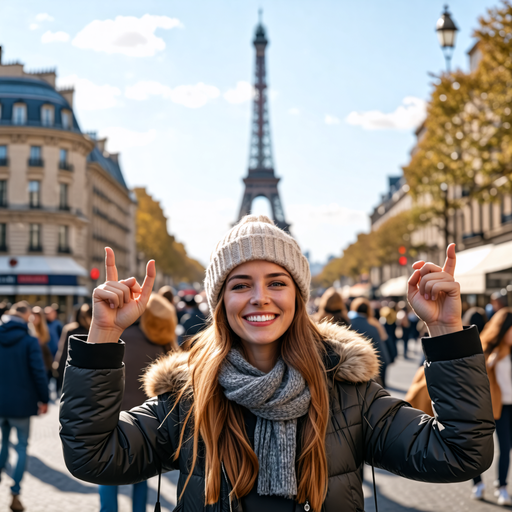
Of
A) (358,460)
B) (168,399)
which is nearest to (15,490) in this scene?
(168,399)

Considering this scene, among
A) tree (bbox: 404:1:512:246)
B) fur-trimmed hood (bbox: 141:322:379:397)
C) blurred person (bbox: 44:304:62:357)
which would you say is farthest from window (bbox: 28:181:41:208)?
fur-trimmed hood (bbox: 141:322:379:397)

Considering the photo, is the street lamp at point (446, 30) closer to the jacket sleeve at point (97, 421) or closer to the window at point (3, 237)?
the jacket sleeve at point (97, 421)

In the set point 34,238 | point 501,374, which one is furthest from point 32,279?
point 501,374

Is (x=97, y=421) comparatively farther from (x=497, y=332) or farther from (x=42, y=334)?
(x=42, y=334)

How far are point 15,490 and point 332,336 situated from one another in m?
4.64

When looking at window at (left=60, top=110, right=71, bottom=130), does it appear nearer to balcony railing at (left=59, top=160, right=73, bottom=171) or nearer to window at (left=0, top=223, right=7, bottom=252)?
balcony railing at (left=59, top=160, right=73, bottom=171)

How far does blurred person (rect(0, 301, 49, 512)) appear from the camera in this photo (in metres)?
6.62

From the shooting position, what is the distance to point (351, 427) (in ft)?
7.95

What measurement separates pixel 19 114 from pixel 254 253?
45.5 m

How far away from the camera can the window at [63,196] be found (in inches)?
1784

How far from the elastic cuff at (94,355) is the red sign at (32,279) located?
41089 millimetres

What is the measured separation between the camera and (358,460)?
8.10ft

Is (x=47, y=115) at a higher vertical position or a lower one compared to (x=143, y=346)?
higher

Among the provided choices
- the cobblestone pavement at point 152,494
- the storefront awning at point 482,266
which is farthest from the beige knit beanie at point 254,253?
the storefront awning at point 482,266
